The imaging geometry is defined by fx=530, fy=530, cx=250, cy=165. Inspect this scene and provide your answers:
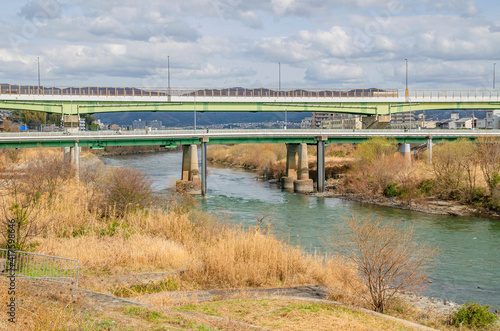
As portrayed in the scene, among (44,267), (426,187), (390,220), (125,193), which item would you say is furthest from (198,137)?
(44,267)

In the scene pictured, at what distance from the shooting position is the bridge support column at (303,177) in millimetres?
66750

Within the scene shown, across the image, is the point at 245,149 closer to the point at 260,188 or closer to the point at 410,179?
the point at 260,188

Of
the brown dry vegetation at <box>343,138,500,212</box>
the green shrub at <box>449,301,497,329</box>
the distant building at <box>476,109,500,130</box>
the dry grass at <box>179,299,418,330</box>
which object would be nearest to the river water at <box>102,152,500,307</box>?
the brown dry vegetation at <box>343,138,500,212</box>

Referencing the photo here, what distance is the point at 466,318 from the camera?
693 inches

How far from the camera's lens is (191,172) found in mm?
63875

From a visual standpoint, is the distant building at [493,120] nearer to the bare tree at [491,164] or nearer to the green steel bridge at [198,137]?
the green steel bridge at [198,137]

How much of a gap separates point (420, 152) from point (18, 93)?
56.7 meters

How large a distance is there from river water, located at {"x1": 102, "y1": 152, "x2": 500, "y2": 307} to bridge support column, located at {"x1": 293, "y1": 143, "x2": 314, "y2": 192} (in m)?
2.84

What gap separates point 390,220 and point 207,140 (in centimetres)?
2800

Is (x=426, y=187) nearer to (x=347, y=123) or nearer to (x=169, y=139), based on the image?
(x=169, y=139)

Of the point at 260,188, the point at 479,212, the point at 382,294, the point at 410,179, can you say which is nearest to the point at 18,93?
the point at 260,188

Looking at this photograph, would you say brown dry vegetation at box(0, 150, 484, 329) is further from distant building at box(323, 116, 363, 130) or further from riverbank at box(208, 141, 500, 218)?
distant building at box(323, 116, 363, 130)

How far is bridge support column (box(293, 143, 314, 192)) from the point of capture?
66.8 meters

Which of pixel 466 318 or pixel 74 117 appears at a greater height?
pixel 74 117
